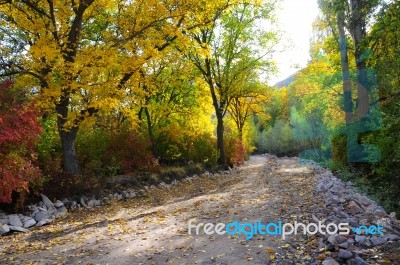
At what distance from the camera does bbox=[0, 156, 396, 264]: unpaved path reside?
182 inches

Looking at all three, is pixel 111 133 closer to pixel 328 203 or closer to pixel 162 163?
pixel 162 163

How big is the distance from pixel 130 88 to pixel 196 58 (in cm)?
955

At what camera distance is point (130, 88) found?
31.8ft

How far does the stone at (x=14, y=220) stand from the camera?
7.09 m

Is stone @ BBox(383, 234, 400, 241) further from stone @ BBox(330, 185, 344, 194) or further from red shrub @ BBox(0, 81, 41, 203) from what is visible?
red shrub @ BBox(0, 81, 41, 203)

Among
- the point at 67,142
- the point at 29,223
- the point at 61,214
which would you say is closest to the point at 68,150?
the point at 67,142

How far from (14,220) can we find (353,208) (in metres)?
7.07

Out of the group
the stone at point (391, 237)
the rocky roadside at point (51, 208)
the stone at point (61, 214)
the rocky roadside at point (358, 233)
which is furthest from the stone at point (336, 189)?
the stone at point (61, 214)

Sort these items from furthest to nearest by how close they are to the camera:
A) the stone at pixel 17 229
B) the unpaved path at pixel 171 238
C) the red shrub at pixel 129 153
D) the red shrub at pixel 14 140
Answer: the red shrub at pixel 129 153
the stone at pixel 17 229
the red shrub at pixel 14 140
the unpaved path at pixel 171 238

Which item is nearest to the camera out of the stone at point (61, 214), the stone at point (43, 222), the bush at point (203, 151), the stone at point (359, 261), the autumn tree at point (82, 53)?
the stone at point (359, 261)

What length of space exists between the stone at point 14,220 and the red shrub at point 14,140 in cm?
77

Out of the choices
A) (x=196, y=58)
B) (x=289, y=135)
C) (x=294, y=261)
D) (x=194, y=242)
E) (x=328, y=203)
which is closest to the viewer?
(x=294, y=261)

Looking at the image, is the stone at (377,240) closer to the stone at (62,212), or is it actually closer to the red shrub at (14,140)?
the red shrub at (14,140)

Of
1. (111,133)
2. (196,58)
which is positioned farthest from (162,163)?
(196,58)
